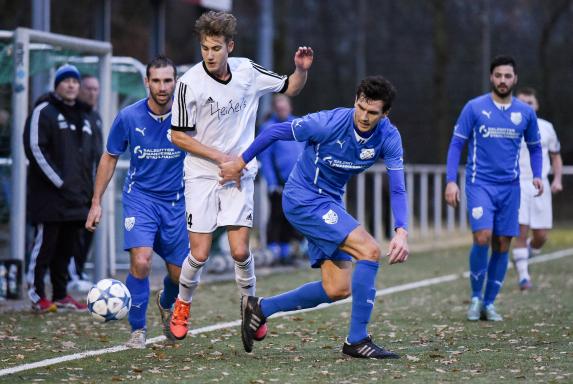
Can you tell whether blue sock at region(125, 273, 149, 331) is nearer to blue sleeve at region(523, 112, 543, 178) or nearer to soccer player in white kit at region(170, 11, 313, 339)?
soccer player in white kit at region(170, 11, 313, 339)

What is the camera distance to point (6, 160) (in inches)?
512

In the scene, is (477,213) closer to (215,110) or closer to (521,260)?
(215,110)

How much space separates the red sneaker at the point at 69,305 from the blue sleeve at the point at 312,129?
4028mm

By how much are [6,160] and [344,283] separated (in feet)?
19.1

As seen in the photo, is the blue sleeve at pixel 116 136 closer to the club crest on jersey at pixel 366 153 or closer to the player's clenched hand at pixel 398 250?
the club crest on jersey at pixel 366 153

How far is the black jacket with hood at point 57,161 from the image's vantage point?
448 inches

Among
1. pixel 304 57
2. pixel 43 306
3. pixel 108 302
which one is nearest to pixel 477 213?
pixel 304 57

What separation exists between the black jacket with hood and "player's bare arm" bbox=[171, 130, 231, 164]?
3.27 meters

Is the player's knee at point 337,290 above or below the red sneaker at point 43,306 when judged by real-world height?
above

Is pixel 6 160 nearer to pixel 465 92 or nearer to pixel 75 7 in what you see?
pixel 75 7

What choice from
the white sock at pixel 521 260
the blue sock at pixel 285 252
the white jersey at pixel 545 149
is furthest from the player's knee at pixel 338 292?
the blue sock at pixel 285 252

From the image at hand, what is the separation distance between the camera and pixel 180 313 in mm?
8656

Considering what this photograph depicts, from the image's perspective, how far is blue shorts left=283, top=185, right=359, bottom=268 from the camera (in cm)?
812

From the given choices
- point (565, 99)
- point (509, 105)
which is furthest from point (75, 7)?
point (509, 105)
